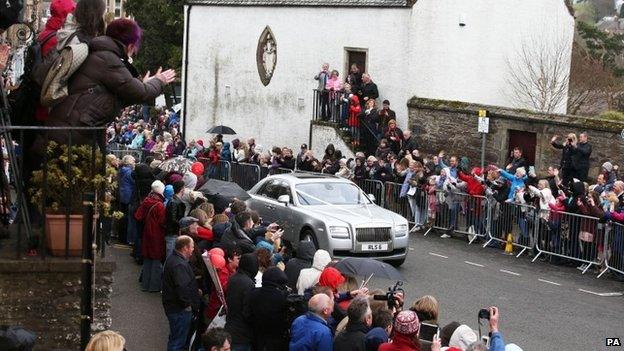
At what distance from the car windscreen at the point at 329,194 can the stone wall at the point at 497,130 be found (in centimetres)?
763

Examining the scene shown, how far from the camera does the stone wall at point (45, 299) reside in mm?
8727

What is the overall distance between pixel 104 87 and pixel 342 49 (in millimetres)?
29681

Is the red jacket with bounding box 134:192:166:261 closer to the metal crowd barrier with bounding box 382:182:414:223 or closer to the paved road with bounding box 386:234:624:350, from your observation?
the paved road with bounding box 386:234:624:350

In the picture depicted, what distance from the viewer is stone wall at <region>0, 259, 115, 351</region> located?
8.73 meters

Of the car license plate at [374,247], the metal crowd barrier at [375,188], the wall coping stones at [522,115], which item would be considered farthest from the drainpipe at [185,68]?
the car license plate at [374,247]

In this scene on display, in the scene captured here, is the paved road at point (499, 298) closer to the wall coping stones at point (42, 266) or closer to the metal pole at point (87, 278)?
the wall coping stones at point (42, 266)

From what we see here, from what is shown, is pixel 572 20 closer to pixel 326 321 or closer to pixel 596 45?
pixel 326 321

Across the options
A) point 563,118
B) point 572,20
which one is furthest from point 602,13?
point 563,118

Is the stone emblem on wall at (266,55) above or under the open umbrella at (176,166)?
above

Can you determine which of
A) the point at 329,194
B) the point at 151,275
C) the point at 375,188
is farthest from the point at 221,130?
the point at 151,275

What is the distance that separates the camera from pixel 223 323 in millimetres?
12633

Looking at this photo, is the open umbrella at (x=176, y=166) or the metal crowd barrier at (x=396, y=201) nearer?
the open umbrella at (x=176, y=166)

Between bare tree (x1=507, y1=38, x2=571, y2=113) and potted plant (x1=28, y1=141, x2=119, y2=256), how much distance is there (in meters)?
30.8

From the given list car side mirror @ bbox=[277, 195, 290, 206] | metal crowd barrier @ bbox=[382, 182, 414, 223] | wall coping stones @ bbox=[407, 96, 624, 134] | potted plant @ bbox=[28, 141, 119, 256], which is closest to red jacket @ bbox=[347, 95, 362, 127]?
wall coping stones @ bbox=[407, 96, 624, 134]
